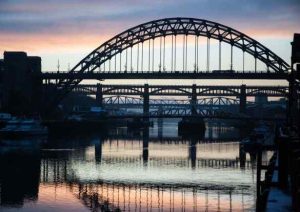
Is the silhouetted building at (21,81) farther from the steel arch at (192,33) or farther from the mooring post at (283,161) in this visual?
the mooring post at (283,161)

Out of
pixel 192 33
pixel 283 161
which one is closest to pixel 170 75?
pixel 192 33

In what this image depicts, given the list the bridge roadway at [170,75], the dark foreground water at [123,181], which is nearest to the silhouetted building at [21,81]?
the bridge roadway at [170,75]

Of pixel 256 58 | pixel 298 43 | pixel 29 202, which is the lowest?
pixel 29 202

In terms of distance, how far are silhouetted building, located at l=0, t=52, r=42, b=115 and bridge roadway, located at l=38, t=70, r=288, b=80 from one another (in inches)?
113

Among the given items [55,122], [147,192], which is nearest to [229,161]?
[147,192]

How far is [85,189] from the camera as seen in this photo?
1437 inches

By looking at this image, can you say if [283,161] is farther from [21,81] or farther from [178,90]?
[178,90]

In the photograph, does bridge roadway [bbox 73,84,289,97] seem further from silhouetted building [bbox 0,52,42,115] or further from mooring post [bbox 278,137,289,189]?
mooring post [bbox 278,137,289,189]

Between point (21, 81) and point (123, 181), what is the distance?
62963 millimetres

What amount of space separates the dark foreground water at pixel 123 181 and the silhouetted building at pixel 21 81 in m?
36.3

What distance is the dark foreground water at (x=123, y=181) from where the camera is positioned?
31.7 m

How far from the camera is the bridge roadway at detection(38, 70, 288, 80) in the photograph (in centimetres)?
8975

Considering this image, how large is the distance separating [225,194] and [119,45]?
2244 inches

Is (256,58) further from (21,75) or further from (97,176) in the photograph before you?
(97,176)
